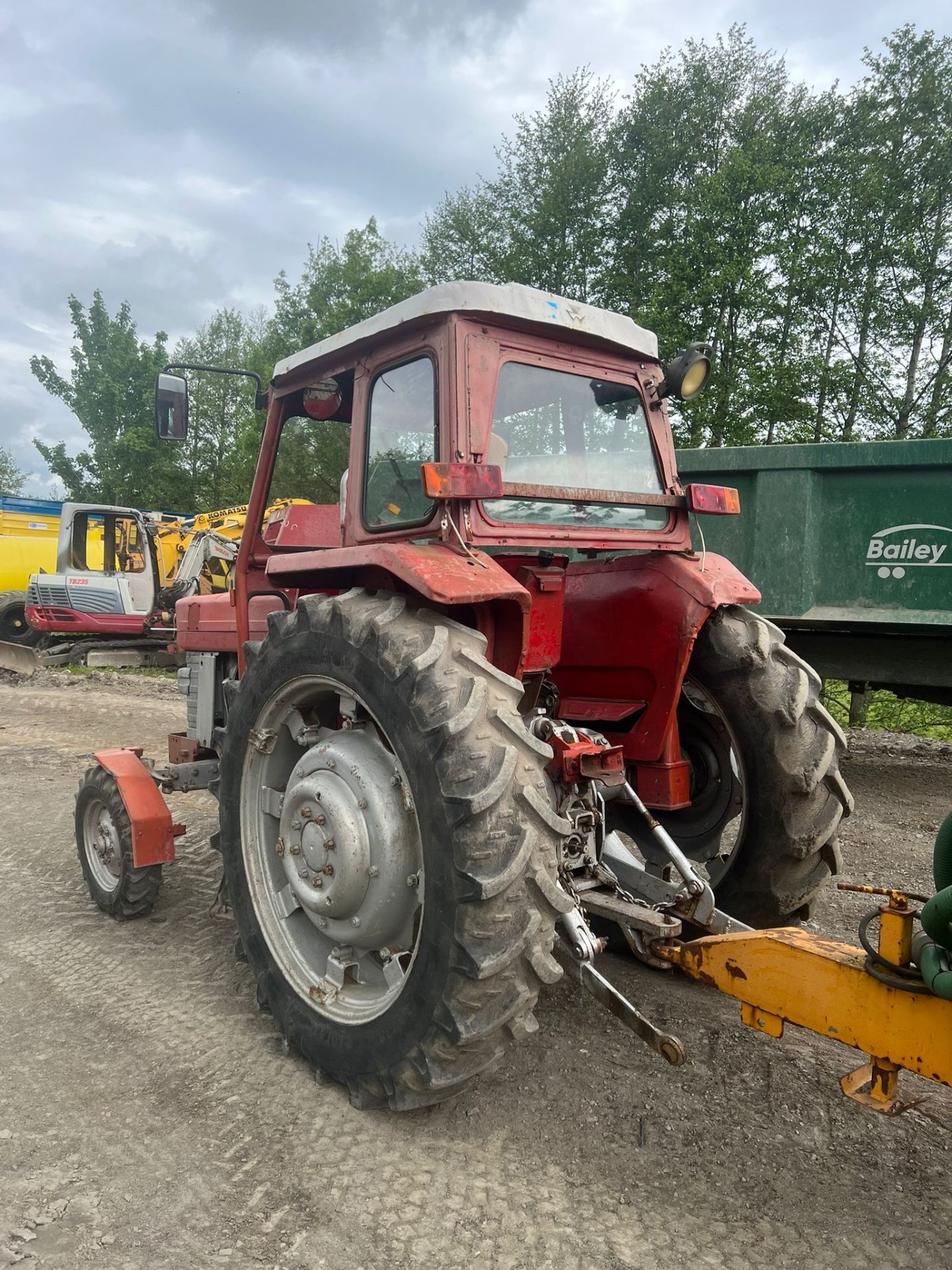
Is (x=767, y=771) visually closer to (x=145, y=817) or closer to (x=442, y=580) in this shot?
(x=442, y=580)

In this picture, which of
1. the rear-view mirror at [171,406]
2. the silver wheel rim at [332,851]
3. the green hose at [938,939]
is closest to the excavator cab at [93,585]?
the rear-view mirror at [171,406]

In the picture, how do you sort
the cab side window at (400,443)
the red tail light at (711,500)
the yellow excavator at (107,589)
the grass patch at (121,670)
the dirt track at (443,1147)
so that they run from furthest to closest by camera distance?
the yellow excavator at (107,589), the grass patch at (121,670), the red tail light at (711,500), the cab side window at (400,443), the dirt track at (443,1147)

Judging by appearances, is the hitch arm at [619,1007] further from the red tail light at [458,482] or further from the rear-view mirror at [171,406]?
the rear-view mirror at [171,406]

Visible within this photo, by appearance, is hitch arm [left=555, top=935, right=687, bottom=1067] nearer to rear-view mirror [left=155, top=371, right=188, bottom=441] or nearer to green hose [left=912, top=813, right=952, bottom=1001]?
green hose [left=912, top=813, right=952, bottom=1001]

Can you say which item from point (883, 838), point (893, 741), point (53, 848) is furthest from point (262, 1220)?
point (893, 741)

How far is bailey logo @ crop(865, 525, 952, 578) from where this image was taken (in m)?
5.36

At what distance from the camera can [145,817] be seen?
3574 mm

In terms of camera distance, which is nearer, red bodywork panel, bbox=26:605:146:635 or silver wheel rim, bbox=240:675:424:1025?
silver wheel rim, bbox=240:675:424:1025

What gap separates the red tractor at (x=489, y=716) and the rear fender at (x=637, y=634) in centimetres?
1

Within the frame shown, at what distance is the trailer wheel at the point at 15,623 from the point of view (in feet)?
50.1

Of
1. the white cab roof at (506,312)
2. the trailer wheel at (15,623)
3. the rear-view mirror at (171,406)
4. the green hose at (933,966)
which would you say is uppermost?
the white cab roof at (506,312)

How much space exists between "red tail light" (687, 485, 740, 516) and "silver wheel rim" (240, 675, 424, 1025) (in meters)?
1.33

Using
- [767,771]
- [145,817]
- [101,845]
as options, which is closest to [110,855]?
[101,845]

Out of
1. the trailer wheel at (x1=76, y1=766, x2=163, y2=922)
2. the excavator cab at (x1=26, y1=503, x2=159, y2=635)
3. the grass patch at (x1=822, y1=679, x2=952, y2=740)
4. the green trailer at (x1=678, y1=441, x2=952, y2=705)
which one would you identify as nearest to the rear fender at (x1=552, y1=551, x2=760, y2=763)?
the trailer wheel at (x1=76, y1=766, x2=163, y2=922)
